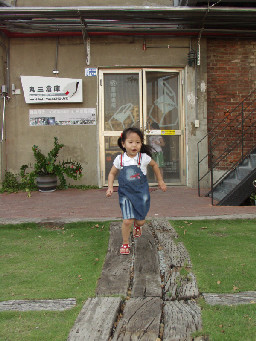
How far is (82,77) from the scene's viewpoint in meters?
8.16

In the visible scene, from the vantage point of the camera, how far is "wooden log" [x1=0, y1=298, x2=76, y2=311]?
2.29m

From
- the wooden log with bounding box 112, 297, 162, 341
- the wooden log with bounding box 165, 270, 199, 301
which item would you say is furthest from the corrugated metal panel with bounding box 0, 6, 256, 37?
the wooden log with bounding box 112, 297, 162, 341

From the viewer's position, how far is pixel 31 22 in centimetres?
745

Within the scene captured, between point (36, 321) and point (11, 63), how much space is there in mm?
7336

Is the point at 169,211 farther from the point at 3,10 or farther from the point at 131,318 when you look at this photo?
the point at 3,10

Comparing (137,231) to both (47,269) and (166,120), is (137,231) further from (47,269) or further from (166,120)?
(166,120)

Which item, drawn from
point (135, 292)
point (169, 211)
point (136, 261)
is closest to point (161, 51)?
point (169, 211)

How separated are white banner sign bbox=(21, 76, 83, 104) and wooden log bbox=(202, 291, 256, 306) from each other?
6443 mm

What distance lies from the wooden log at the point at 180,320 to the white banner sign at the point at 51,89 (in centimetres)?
651

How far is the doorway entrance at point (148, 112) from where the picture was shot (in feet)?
27.4

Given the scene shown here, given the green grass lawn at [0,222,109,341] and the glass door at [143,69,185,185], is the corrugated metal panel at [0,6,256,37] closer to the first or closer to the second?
the glass door at [143,69,185,185]

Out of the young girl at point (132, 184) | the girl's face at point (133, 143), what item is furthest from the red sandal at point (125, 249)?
the girl's face at point (133, 143)

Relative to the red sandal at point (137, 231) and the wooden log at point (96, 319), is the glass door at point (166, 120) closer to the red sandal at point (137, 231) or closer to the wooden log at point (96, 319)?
the red sandal at point (137, 231)

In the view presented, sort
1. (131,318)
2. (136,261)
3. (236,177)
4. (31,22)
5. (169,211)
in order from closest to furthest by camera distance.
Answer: (131,318) → (136,261) → (169,211) → (236,177) → (31,22)
